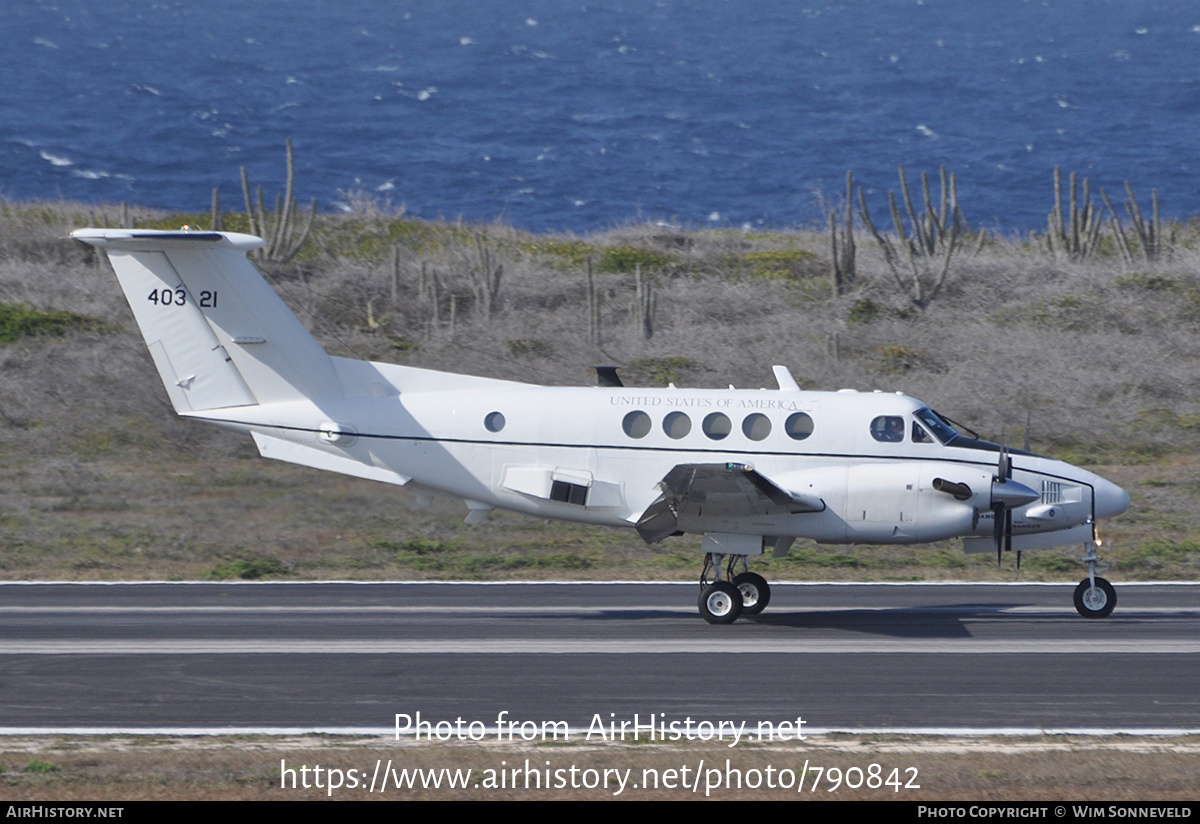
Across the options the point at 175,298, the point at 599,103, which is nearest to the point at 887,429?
the point at 175,298

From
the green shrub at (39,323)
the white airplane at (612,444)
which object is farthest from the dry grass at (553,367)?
the white airplane at (612,444)

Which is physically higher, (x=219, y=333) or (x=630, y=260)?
(x=630, y=260)

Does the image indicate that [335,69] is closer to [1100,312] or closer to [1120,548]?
[1100,312]

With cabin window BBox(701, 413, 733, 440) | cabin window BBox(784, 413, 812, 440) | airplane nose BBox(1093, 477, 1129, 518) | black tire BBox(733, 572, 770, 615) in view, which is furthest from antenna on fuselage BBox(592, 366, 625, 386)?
airplane nose BBox(1093, 477, 1129, 518)

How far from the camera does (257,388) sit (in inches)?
656

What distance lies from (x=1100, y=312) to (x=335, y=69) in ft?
336

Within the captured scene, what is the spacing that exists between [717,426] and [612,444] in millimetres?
1275

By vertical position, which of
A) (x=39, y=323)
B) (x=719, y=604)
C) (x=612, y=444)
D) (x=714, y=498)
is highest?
(x=39, y=323)

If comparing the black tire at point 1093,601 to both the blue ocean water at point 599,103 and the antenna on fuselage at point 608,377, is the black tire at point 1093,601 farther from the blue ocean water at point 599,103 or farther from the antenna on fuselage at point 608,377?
the blue ocean water at point 599,103

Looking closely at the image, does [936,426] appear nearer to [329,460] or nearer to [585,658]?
[585,658]

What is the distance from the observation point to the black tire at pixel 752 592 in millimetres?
16422

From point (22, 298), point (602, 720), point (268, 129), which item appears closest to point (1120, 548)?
point (602, 720)
